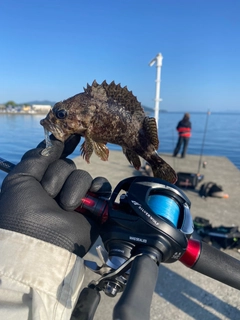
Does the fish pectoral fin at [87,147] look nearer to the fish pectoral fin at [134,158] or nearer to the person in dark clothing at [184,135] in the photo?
the fish pectoral fin at [134,158]

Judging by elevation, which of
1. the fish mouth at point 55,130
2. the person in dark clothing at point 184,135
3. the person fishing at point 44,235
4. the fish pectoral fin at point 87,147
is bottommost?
the person in dark clothing at point 184,135

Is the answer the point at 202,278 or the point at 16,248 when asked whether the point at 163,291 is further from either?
the point at 16,248

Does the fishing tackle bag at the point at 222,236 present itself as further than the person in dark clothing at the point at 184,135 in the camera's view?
No

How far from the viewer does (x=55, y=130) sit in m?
2.19

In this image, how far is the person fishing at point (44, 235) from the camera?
1217 mm

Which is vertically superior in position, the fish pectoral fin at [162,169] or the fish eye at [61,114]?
the fish eye at [61,114]

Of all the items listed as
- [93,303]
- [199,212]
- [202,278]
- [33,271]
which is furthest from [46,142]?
[199,212]

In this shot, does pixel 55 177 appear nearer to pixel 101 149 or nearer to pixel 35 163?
pixel 35 163

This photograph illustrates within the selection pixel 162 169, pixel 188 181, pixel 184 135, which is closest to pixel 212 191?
pixel 188 181

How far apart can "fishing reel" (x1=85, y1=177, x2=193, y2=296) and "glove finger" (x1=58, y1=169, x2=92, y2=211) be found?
0.29 meters

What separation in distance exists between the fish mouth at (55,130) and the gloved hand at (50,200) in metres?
0.20

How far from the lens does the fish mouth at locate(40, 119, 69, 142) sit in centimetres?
206

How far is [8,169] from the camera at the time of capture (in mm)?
1946

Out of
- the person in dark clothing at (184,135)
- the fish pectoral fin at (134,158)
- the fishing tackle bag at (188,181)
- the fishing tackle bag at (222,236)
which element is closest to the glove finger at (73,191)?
the fish pectoral fin at (134,158)
